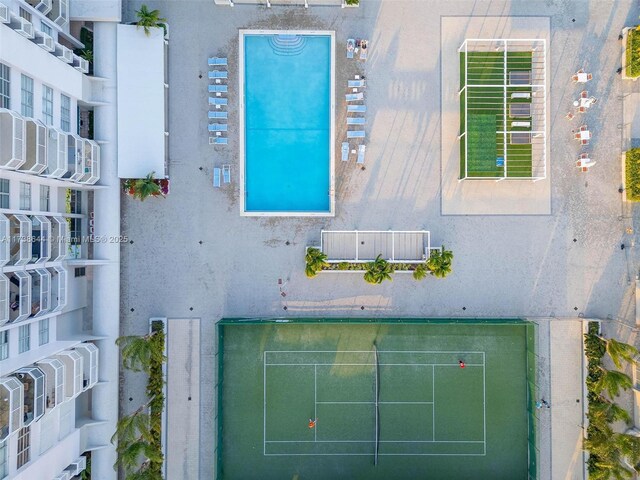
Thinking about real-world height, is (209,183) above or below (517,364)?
above

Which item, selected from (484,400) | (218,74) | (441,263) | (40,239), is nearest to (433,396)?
(484,400)

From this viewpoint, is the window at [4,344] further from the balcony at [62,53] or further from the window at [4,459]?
the balcony at [62,53]

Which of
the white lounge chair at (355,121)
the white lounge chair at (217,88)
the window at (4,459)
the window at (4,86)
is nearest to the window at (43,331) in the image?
the window at (4,459)

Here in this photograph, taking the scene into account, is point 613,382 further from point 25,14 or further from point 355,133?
point 25,14

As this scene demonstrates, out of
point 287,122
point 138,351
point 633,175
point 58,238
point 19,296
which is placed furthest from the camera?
point 287,122

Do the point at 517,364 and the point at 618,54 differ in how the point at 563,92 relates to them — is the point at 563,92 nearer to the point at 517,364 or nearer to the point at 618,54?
Answer: the point at 618,54

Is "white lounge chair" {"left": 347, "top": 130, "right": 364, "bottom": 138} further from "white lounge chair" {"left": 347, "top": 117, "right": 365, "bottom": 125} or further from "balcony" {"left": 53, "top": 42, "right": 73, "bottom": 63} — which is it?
"balcony" {"left": 53, "top": 42, "right": 73, "bottom": 63}

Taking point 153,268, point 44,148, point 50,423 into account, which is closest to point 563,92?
point 153,268
